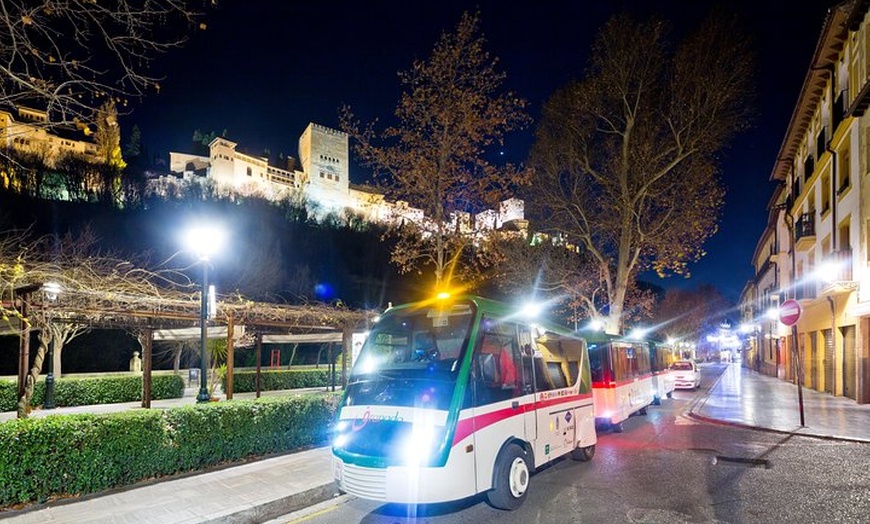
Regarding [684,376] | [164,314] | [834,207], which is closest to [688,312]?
[684,376]

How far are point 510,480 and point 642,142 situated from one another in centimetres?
1887

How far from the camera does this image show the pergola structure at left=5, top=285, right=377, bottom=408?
34.4ft

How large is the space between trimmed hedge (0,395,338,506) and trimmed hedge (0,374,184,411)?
12145 millimetres

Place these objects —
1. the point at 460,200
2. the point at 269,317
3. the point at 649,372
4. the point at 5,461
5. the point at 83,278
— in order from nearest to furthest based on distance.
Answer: the point at 5,461 → the point at 83,278 → the point at 269,317 → the point at 460,200 → the point at 649,372

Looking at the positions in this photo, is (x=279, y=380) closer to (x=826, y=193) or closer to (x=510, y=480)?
(x=510, y=480)

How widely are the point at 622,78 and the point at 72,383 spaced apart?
2298 cm

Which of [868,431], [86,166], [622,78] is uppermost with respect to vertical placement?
[86,166]

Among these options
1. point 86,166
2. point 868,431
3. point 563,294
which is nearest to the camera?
point 868,431

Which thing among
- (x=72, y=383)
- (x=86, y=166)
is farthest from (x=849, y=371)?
(x=86, y=166)

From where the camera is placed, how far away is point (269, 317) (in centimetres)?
1488

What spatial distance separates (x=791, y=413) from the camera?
1684cm

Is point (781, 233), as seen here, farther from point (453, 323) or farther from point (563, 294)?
point (453, 323)

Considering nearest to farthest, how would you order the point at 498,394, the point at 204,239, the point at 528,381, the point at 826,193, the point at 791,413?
the point at 498,394 → the point at 528,381 → the point at 204,239 → the point at 791,413 → the point at 826,193

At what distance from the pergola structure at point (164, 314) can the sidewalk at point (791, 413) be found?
11197 millimetres
